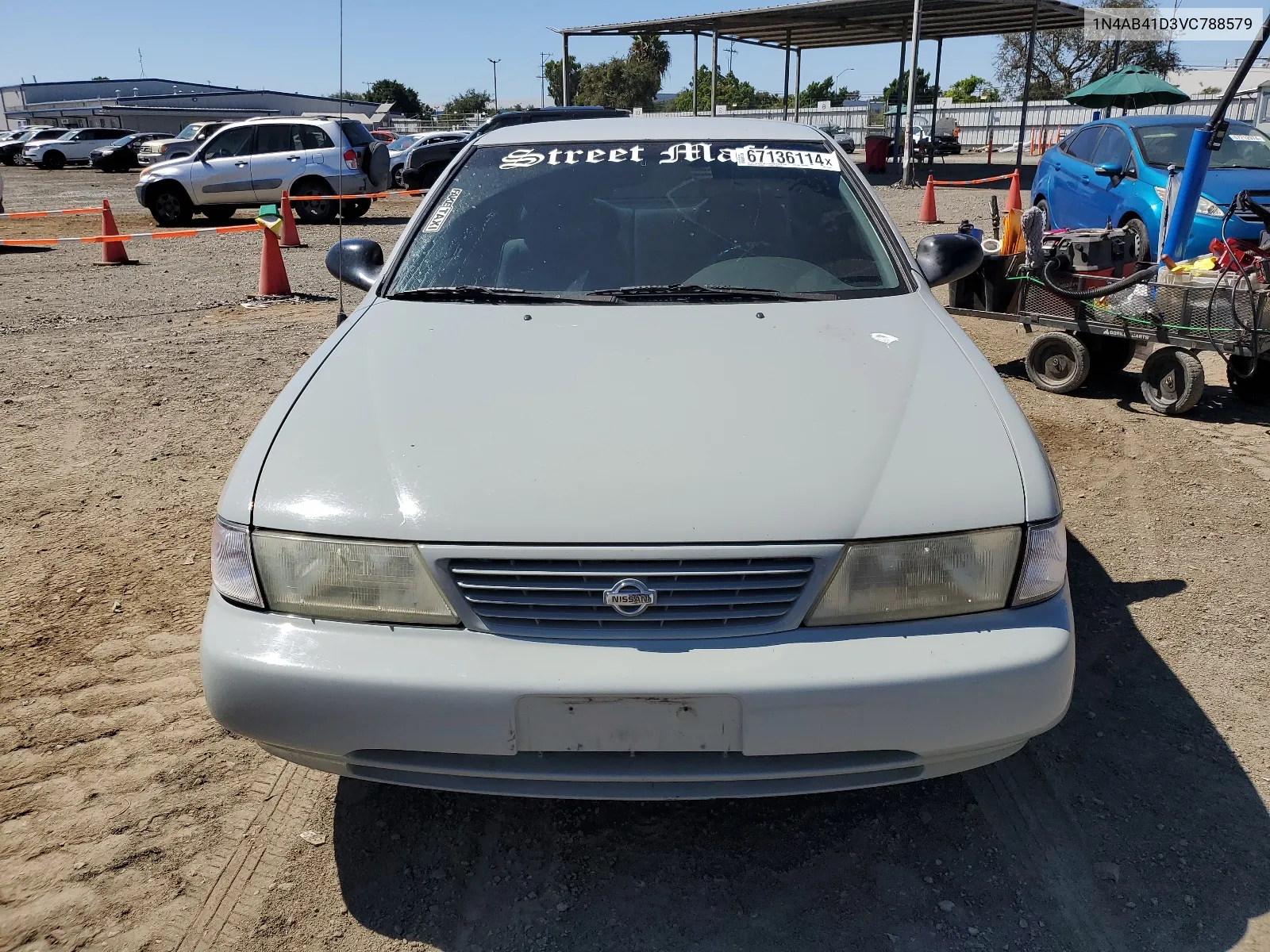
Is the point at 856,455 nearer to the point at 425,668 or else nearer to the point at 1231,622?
the point at 425,668

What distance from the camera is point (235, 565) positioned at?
2.02 metres

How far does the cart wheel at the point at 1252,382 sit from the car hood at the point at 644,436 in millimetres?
3776

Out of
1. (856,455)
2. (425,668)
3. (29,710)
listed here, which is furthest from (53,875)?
(856,455)

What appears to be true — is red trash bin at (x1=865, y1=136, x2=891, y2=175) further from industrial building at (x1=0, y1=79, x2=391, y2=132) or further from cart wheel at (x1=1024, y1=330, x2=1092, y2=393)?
industrial building at (x1=0, y1=79, x2=391, y2=132)

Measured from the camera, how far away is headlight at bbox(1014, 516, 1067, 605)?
6.46 feet

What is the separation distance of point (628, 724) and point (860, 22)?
30.3 meters

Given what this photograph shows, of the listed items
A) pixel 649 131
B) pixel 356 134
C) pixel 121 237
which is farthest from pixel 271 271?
pixel 356 134

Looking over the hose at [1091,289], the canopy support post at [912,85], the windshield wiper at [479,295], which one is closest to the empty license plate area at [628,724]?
the windshield wiper at [479,295]

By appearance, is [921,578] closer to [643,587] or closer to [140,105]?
[643,587]

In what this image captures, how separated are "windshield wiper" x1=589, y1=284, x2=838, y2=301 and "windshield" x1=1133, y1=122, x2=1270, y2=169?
24.0ft

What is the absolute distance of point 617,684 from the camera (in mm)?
1812

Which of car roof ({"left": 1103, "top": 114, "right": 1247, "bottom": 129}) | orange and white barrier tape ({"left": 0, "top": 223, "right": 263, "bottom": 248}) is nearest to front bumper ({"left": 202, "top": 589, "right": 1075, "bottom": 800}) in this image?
→ car roof ({"left": 1103, "top": 114, "right": 1247, "bottom": 129})

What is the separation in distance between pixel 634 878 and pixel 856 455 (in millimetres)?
1084

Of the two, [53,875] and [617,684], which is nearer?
[617,684]
